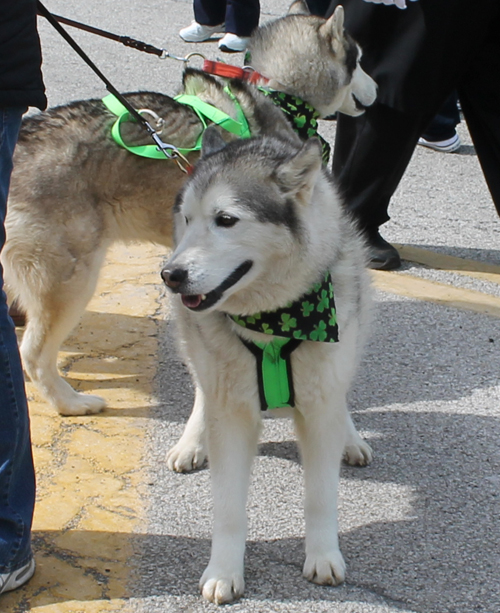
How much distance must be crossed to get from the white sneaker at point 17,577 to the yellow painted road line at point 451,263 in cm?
345

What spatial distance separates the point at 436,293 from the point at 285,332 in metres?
2.56

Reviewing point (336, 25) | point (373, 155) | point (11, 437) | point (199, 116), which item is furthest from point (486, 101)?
point (11, 437)

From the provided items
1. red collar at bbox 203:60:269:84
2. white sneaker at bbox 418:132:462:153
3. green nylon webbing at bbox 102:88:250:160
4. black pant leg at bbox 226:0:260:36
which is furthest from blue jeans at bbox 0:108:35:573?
black pant leg at bbox 226:0:260:36

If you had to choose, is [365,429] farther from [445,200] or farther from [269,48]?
[445,200]

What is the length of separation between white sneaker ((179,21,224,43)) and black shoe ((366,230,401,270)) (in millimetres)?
5822

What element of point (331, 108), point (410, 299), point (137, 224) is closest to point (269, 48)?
point (331, 108)

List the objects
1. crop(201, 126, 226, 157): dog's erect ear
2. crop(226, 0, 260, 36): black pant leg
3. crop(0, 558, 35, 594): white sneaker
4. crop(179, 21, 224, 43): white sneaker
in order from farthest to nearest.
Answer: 1. crop(179, 21, 224, 43): white sneaker
2. crop(226, 0, 260, 36): black pant leg
3. crop(201, 126, 226, 157): dog's erect ear
4. crop(0, 558, 35, 594): white sneaker

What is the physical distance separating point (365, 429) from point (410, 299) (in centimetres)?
140

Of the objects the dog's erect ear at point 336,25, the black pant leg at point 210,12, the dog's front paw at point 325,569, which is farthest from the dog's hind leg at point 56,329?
the black pant leg at point 210,12

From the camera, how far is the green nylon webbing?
3.49 metres

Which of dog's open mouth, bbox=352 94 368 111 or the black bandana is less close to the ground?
the black bandana

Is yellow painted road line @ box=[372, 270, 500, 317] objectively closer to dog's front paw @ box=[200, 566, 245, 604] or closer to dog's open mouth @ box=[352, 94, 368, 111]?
dog's open mouth @ box=[352, 94, 368, 111]

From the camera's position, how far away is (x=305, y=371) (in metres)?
2.47

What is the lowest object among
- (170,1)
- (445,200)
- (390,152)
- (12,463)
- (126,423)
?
(170,1)
